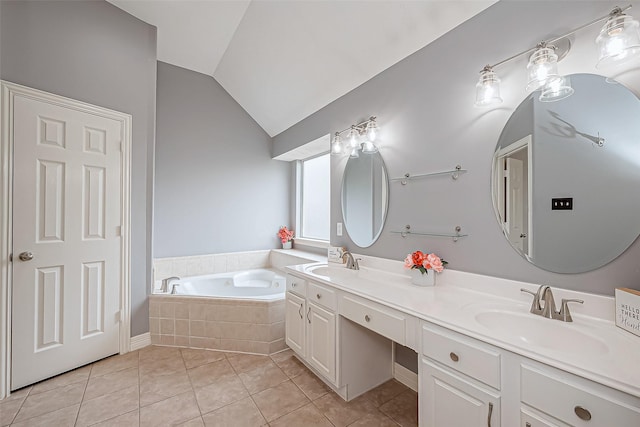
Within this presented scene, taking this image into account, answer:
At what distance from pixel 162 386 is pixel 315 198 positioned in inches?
104

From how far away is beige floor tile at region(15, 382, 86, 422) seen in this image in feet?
5.48

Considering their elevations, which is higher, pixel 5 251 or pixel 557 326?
pixel 5 251

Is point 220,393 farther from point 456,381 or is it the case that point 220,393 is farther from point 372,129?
point 372,129

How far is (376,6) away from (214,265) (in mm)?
3253

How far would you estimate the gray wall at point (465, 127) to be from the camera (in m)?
1.23

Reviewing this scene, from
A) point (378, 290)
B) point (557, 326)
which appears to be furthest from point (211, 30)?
point (557, 326)

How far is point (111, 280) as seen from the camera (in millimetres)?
2314

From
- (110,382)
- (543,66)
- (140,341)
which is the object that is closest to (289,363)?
(110,382)

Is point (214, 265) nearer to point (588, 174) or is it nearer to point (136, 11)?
point (136, 11)

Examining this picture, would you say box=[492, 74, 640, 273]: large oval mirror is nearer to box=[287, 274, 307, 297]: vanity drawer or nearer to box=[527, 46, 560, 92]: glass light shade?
box=[527, 46, 560, 92]: glass light shade

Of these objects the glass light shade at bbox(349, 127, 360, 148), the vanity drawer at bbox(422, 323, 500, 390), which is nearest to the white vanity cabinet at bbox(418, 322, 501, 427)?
the vanity drawer at bbox(422, 323, 500, 390)

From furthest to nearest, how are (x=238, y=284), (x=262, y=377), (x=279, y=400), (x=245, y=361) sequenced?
1. (x=238, y=284)
2. (x=245, y=361)
3. (x=262, y=377)
4. (x=279, y=400)

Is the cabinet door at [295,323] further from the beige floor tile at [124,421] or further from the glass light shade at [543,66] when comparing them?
the glass light shade at [543,66]

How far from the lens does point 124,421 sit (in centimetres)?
160
